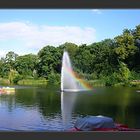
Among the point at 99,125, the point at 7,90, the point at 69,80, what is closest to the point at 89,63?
the point at 69,80

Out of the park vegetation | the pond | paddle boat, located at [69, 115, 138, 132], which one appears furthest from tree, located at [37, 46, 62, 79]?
paddle boat, located at [69, 115, 138, 132]

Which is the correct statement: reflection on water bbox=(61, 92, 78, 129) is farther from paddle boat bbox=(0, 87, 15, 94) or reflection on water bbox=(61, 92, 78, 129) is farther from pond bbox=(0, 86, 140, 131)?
paddle boat bbox=(0, 87, 15, 94)

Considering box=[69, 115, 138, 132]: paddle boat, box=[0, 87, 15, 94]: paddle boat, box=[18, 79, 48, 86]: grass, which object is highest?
box=[18, 79, 48, 86]: grass

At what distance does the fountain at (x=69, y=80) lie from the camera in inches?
168

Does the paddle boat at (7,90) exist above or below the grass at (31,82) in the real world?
below

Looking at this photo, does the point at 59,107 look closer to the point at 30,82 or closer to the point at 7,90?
the point at 30,82

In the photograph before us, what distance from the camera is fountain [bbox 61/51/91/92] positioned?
14.0 feet

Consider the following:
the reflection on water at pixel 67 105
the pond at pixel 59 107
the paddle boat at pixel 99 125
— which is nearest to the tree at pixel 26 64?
the pond at pixel 59 107

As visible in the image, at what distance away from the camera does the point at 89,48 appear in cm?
452

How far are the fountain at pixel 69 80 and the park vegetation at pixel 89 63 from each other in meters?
0.06

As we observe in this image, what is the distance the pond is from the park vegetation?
0.13 metres

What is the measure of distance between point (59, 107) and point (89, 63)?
657mm

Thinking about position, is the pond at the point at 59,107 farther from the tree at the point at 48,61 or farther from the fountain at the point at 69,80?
the tree at the point at 48,61

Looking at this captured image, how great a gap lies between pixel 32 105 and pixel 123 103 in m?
1.25
